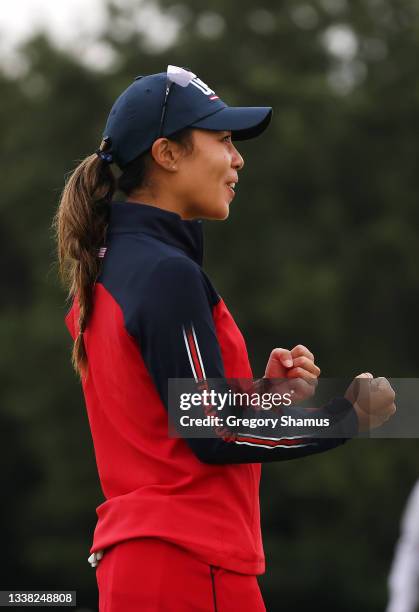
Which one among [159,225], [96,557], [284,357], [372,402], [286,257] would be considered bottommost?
[96,557]

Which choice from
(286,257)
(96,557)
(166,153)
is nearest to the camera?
A: (96,557)

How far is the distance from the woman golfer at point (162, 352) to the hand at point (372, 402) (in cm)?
3

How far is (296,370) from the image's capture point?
8.44ft

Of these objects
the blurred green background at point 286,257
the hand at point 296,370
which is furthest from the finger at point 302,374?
the blurred green background at point 286,257

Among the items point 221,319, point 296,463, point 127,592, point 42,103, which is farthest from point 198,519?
point 42,103

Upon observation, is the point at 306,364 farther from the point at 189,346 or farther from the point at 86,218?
the point at 86,218

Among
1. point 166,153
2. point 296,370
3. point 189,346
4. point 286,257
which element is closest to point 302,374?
point 296,370

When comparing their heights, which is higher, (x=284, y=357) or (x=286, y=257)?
(x=286, y=257)

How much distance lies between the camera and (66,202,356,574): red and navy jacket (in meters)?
2.40

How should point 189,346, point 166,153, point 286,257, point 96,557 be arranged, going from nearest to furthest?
1. point 189,346
2. point 96,557
3. point 166,153
4. point 286,257

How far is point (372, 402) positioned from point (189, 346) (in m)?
0.37

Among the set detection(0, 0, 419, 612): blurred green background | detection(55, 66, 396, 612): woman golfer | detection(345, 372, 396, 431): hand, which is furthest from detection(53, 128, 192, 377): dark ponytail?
detection(0, 0, 419, 612): blurred green background

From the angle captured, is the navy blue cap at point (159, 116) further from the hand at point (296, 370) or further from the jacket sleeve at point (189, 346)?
the hand at point (296, 370)

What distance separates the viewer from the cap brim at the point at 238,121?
8.68 ft
